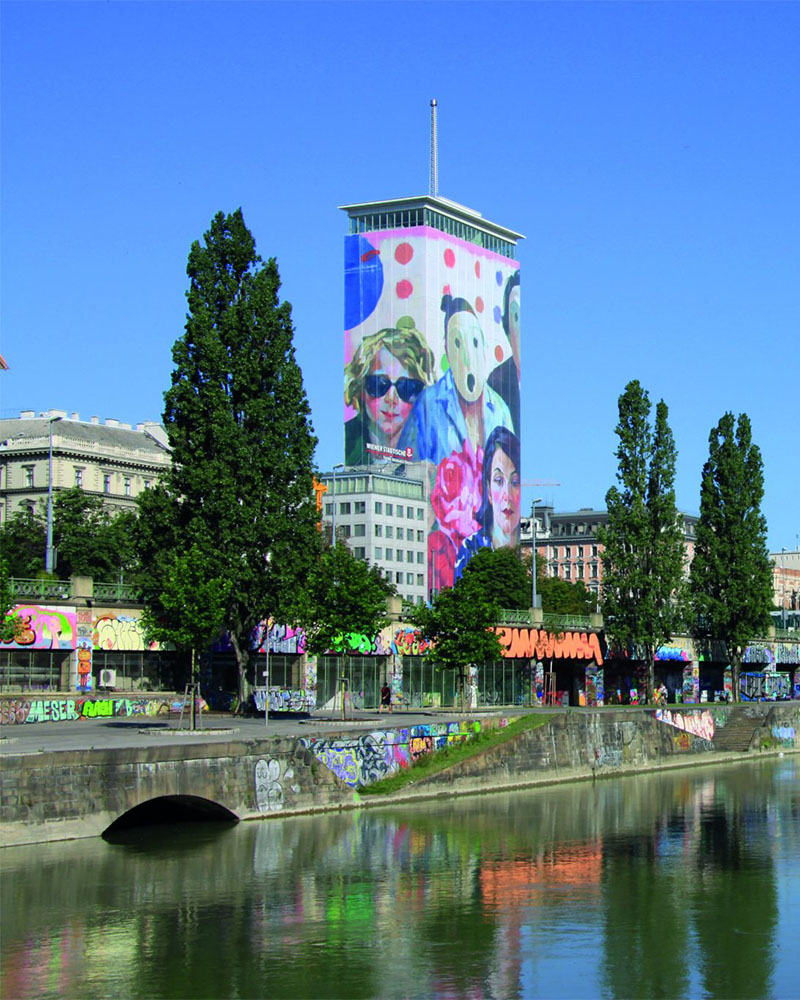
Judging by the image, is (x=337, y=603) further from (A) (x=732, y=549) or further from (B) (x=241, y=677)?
(A) (x=732, y=549)

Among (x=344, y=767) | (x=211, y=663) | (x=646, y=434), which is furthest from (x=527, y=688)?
(x=344, y=767)

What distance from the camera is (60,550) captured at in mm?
129375

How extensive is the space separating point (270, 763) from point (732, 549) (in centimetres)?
7238

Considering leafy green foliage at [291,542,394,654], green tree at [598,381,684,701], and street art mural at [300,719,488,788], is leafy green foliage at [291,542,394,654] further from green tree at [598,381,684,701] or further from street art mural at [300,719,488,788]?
green tree at [598,381,684,701]

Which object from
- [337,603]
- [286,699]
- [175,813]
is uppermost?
[337,603]

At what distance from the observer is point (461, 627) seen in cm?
8050

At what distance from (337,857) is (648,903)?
35.3ft

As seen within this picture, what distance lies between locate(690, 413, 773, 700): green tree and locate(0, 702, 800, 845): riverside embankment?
31193 mm

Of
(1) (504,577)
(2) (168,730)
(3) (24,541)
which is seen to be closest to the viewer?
(2) (168,730)

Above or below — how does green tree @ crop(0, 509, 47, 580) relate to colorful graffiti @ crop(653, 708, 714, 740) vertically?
above

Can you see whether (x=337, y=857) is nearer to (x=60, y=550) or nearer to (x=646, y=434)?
(x=646, y=434)

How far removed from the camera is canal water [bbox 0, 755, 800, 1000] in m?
32.6

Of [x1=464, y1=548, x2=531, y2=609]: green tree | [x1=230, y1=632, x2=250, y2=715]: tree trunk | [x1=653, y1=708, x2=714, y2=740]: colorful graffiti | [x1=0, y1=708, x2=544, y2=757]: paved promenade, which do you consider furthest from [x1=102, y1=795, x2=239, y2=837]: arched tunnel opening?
[x1=464, y1=548, x2=531, y2=609]: green tree

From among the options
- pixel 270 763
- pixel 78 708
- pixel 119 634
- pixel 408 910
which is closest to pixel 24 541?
pixel 119 634
